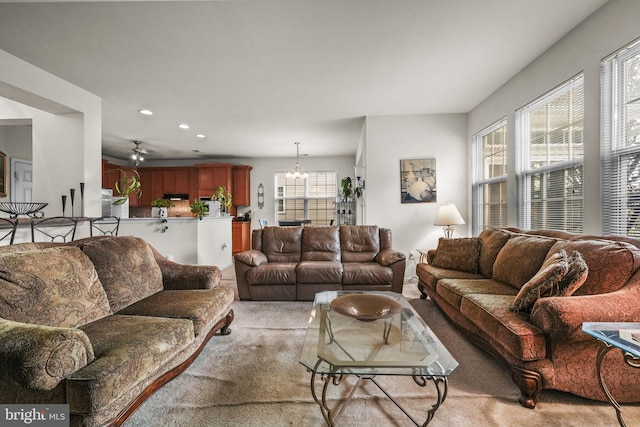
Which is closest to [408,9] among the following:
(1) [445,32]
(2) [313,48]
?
(1) [445,32]

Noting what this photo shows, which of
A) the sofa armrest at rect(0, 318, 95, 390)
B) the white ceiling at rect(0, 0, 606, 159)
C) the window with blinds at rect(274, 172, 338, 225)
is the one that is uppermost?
the white ceiling at rect(0, 0, 606, 159)

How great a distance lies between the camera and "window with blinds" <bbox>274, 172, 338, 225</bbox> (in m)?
7.87

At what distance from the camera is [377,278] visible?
11.1 feet

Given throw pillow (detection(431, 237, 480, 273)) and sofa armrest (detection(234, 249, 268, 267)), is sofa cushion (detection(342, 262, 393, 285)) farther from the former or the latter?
sofa armrest (detection(234, 249, 268, 267))

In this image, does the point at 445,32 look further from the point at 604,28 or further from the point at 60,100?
the point at 60,100

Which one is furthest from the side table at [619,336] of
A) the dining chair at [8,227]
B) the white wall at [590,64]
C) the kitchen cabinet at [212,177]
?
the kitchen cabinet at [212,177]

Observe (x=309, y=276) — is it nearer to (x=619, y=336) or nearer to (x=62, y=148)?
(x=619, y=336)

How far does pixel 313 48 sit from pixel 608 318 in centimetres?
292

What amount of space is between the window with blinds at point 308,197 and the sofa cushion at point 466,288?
5.32 meters

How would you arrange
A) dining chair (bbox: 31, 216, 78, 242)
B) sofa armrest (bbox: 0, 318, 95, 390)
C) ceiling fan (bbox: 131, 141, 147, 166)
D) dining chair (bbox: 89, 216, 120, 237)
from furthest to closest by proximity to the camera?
ceiling fan (bbox: 131, 141, 147, 166) → dining chair (bbox: 89, 216, 120, 237) → dining chair (bbox: 31, 216, 78, 242) → sofa armrest (bbox: 0, 318, 95, 390)

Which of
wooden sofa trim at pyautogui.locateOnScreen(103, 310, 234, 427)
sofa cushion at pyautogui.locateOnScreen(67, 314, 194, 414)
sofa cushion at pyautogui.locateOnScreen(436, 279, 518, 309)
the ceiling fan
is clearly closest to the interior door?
the ceiling fan

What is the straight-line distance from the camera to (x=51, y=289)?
1.57 m

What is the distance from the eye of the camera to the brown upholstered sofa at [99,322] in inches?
44.9

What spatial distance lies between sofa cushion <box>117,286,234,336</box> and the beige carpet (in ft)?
1.11
